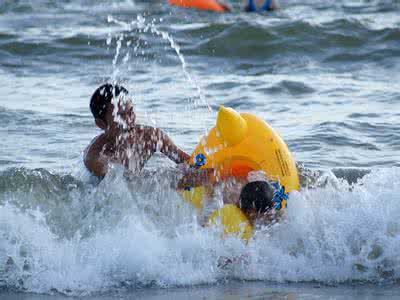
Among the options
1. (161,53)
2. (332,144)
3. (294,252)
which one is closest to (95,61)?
(161,53)

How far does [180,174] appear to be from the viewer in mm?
7004

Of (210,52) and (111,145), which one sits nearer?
(111,145)

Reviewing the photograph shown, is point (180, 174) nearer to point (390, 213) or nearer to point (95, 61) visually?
point (390, 213)

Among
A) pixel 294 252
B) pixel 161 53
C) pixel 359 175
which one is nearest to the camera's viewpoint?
pixel 294 252

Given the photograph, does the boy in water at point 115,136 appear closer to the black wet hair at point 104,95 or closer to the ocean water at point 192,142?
the black wet hair at point 104,95

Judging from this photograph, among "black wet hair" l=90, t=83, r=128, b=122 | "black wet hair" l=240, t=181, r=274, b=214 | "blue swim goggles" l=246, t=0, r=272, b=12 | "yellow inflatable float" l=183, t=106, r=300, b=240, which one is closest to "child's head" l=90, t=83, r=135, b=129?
"black wet hair" l=90, t=83, r=128, b=122

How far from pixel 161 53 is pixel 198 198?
24.6 ft

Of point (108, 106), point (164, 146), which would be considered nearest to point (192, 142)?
point (164, 146)

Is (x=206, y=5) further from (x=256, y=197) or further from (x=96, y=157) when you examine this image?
(x=256, y=197)

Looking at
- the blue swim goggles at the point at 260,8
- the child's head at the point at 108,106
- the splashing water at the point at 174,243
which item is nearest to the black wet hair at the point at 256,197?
the splashing water at the point at 174,243

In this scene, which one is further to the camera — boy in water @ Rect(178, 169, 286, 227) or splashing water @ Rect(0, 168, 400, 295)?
boy in water @ Rect(178, 169, 286, 227)

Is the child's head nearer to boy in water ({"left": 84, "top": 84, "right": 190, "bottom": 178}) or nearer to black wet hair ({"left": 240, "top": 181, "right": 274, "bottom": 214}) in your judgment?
boy in water ({"left": 84, "top": 84, "right": 190, "bottom": 178})

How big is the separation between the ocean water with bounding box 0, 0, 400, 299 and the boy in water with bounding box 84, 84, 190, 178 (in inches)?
5.4

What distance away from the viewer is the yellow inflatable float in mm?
6938
